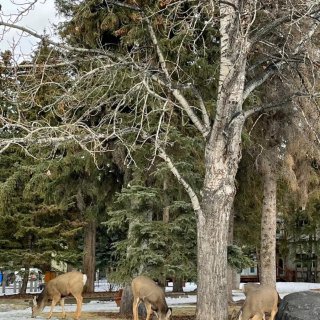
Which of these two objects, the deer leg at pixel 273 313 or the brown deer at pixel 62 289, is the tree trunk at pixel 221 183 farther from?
the brown deer at pixel 62 289

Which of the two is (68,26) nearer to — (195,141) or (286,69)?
(195,141)

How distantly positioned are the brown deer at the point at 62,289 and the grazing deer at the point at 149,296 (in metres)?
2.30

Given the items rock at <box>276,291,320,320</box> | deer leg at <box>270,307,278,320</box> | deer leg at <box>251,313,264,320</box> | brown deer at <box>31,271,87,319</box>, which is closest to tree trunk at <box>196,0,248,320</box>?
rock at <box>276,291,320,320</box>

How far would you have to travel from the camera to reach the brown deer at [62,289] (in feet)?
51.2

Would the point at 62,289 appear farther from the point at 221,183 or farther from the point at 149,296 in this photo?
the point at 221,183

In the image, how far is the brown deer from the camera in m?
15.6

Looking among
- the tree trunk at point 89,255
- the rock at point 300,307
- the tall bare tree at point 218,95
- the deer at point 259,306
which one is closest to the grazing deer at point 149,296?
the deer at point 259,306

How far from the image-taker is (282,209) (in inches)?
1183

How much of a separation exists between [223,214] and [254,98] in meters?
4.99

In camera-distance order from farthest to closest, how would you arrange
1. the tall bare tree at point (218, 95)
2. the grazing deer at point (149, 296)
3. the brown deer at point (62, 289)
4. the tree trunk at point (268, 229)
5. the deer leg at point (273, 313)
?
the tree trunk at point (268, 229) → the brown deer at point (62, 289) → the grazing deer at point (149, 296) → the deer leg at point (273, 313) → the tall bare tree at point (218, 95)

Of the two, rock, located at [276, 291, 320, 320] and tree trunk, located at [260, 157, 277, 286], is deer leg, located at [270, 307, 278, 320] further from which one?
tree trunk, located at [260, 157, 277, 286]

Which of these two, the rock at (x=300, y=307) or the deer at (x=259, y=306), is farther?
the deer at (x=259, y=306)

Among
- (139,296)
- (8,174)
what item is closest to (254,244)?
(8,174)

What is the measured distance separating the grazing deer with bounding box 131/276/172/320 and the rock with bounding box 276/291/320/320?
259 cm
